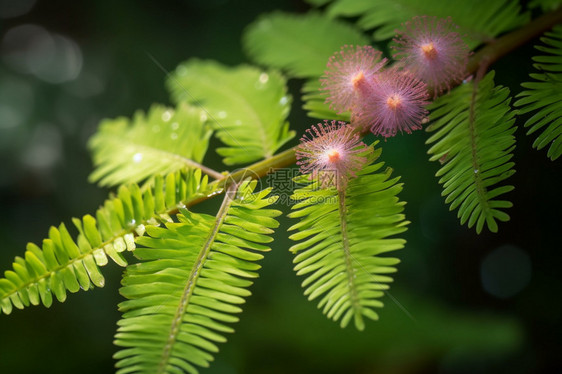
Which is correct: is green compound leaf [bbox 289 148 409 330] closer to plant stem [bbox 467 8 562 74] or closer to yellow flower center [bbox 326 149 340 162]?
yellow flower center [bbox 326 149 340 162]

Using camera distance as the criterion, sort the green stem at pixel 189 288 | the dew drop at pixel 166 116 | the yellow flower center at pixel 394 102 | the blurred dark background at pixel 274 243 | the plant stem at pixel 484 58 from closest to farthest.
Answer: the green stem at pixel 189 288 → the yellow flower center at pixel 394 102 → the plant stem at pixel 484 58 → the dew drop at pixel 166 116 → the blurred dark background at pixel 274 243

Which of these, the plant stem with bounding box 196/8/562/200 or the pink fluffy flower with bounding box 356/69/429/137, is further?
the plant stem with bounding box 196/8/562/200

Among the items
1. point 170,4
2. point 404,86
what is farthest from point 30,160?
point 404,86

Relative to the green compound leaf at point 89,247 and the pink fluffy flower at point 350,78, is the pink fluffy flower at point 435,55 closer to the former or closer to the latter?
the pink fluffy flower at point 350,78

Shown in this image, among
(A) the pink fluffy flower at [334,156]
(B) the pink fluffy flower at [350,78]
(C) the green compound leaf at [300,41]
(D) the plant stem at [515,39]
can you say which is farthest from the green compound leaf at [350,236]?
(C) the green compound leaf at [300,41]

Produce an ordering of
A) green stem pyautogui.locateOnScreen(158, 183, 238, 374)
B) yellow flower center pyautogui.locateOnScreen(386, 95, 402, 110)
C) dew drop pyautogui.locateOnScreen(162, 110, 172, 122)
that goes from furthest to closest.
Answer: dew drop pyautogui.locateOnScreen(162, 110, 172, 122)
yellow flower center pyautogui.locateOnScreen(386, 95, 402, 110)
green stem pyautogui.locateOnScreen(158, 183, 238, 374)

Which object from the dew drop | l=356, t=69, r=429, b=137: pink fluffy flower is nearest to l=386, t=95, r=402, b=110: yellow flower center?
l=356, t=69, r=429, b=137: pink fluffy flower

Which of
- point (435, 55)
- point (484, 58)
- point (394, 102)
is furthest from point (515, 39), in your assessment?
point (394, 102)

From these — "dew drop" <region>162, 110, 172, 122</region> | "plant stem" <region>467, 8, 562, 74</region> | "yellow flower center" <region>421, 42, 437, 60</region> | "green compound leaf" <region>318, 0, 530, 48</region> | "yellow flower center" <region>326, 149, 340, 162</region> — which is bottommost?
"yellow flower center" <region>326, 149, 340, 162</region>
